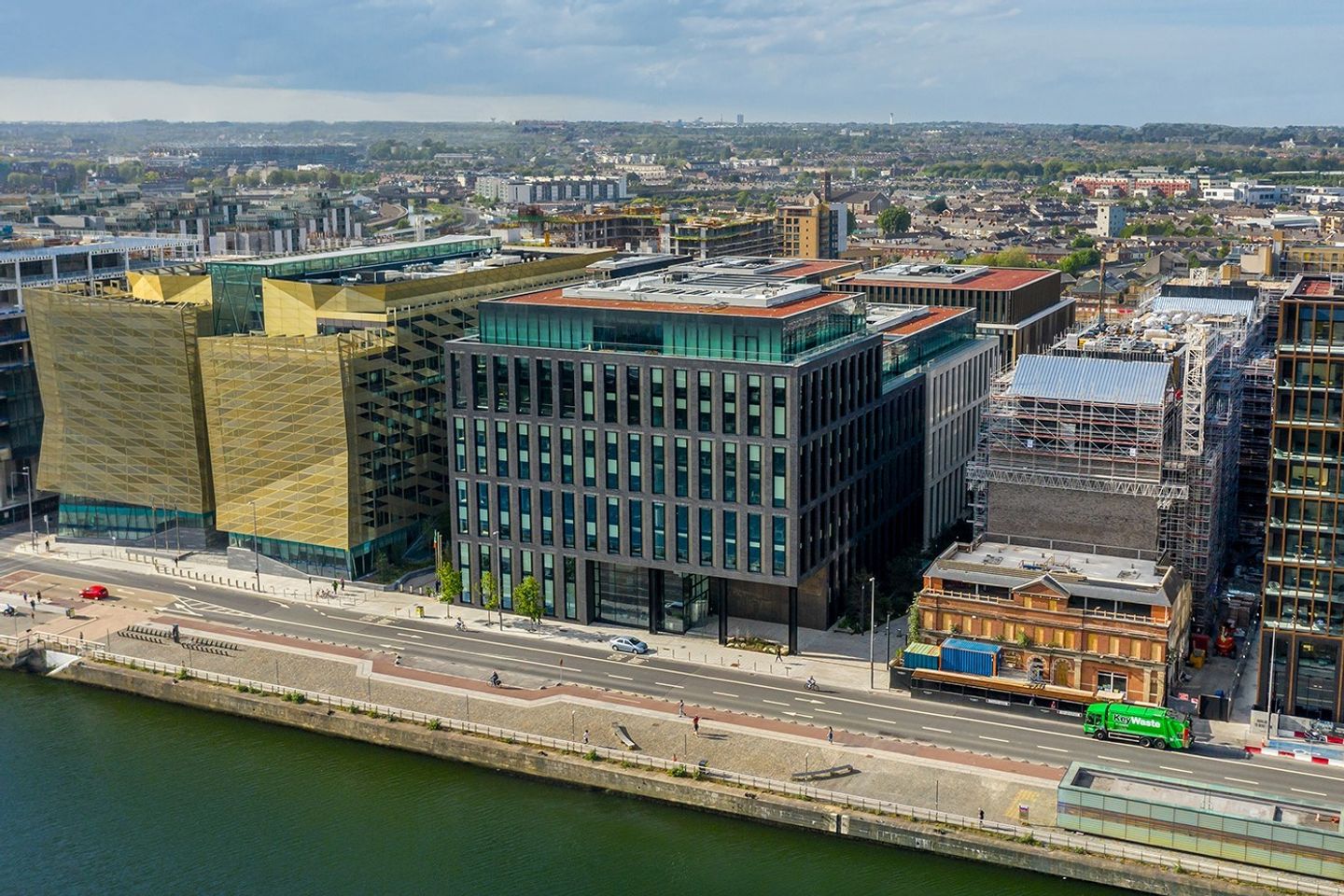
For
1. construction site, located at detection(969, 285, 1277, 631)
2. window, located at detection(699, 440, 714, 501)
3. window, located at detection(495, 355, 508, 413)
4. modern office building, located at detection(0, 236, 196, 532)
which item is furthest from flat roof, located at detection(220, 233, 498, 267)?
construction site, located at detection(969, 285, 1277, 631)

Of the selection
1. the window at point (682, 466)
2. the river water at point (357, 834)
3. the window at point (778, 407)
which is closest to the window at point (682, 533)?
the window at point (682, 466)

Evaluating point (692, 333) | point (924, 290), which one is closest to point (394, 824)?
point (692, 333)

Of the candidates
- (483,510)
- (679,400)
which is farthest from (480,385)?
(679,400)

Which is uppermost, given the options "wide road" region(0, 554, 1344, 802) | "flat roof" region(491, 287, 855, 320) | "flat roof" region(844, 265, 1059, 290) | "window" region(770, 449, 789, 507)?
"flat roof" region(491, 287, 855, 320)

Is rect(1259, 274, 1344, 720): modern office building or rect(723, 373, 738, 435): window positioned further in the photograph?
rect(723, 373, 738, 435): window

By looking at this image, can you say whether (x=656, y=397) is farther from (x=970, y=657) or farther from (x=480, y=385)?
(x=970, y=657)

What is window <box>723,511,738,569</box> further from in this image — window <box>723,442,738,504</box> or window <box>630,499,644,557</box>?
window <box>630,499,644,557</box>

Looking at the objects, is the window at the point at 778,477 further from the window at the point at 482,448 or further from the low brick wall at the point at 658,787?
the low brick wall at the point at 658,787

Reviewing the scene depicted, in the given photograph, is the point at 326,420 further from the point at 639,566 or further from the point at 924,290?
the point at 924,290
